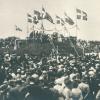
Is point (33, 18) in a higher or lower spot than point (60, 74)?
higher

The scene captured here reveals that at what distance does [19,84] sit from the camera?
621 inches

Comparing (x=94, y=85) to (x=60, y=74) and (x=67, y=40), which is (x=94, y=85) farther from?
(x=67, y=40)

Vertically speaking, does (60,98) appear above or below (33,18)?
below

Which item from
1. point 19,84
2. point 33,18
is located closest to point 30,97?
point 19,84

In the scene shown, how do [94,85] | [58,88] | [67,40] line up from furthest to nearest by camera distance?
[67,40]
[94,85]
[58,88]

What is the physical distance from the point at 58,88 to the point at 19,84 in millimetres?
1229

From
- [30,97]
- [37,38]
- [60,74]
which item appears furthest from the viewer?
[37,38]

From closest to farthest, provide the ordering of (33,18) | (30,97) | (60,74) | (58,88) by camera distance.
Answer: (30,97) < (58,88) < (60,74) < (33,18)

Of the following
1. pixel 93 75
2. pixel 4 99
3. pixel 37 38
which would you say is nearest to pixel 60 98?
pixel 4 99

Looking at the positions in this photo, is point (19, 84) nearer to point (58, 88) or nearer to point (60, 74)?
point (58, 88)

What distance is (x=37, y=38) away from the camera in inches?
2815

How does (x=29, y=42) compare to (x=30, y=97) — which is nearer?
(x=30, y=97)

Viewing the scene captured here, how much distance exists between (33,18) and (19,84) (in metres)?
50.9

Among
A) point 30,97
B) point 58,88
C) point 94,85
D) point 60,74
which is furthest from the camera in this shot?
point 60,74
